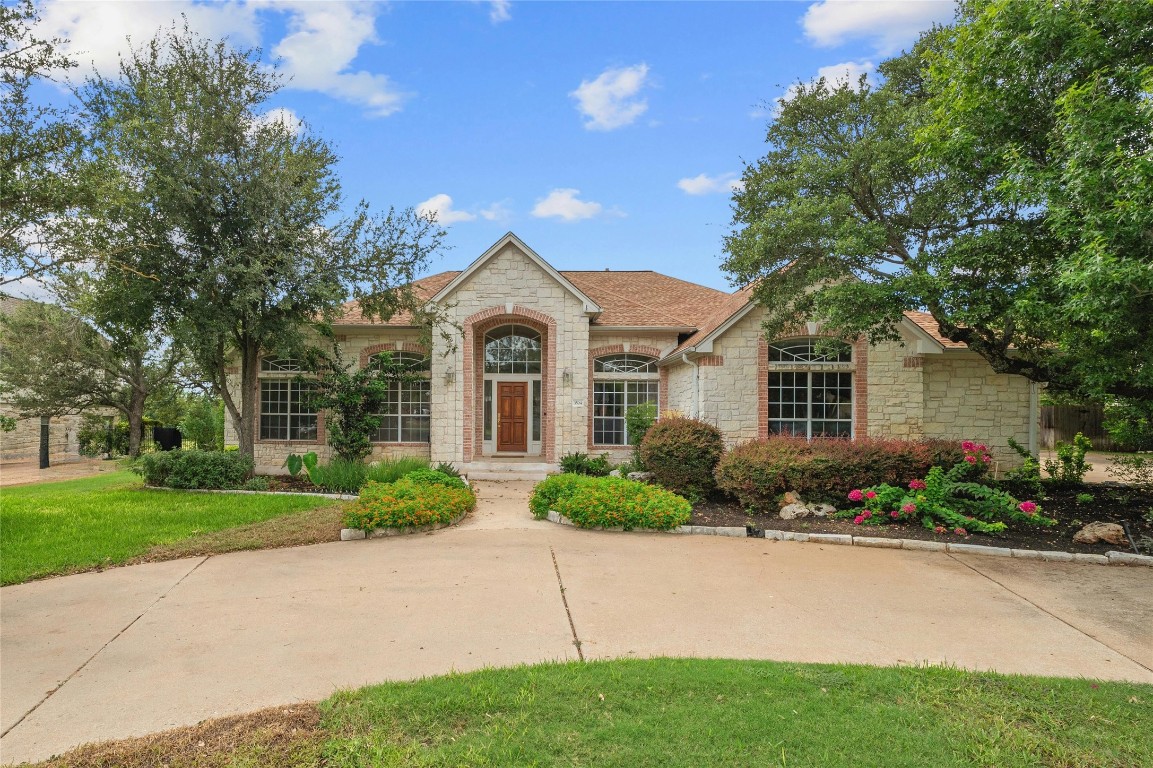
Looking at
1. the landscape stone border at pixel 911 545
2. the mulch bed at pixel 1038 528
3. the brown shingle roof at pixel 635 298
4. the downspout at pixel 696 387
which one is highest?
the brown shingle roof at pixel 635 298

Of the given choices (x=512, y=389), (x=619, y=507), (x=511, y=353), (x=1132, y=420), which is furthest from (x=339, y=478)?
(x=1132, y=420)

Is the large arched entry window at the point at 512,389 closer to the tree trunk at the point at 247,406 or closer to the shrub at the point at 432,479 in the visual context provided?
the shrub at the point at 432,479

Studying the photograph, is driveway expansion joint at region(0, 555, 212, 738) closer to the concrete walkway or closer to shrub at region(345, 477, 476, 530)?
the concrete walkway

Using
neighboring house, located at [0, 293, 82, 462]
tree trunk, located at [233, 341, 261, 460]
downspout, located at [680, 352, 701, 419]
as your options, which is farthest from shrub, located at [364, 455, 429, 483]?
neighboring house, located at [0, 293, 82, 462]

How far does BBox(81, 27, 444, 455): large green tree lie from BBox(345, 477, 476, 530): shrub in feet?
16.5

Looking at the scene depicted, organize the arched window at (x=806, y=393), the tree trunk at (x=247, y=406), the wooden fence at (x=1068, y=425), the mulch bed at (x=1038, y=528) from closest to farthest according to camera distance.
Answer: the mulch bed at (x=1038, y=528) < the tree trunk at (x=247, y=406) < the arched window at (x=806, y=393) < the wooden fence at (x=1068, y=425)

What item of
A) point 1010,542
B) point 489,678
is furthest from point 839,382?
point 489,678

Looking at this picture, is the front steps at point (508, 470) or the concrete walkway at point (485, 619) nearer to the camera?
the concrete walkway at point (485, 619)

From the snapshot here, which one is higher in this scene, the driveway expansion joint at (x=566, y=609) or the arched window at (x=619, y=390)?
the arched window at (x=619, y=390)

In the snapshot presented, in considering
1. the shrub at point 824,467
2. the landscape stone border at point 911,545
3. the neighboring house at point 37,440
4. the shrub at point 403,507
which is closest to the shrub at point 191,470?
the shrub at point 403,507

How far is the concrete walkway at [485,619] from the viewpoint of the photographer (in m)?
4.20

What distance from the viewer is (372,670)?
14.1 ft

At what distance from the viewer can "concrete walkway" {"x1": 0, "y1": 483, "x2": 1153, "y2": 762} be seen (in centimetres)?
420

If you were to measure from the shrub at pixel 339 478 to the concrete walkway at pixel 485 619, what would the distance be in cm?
444
